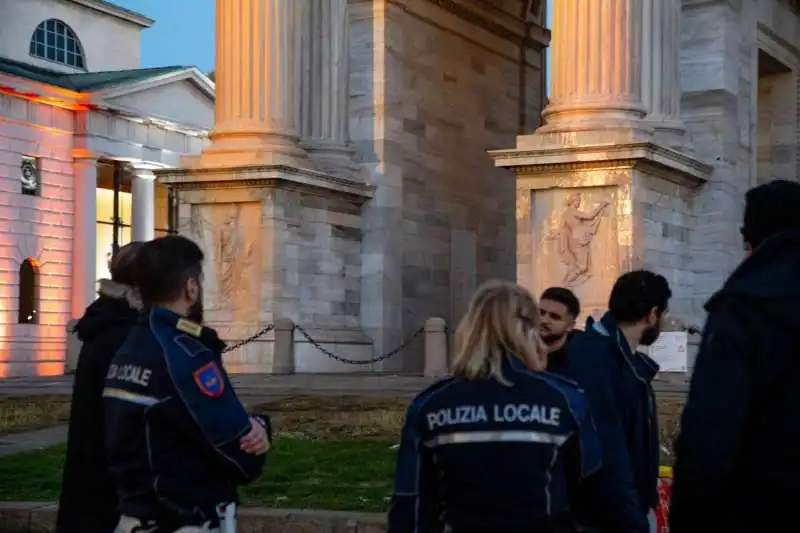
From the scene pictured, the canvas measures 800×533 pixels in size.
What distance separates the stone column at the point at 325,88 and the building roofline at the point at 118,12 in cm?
3036

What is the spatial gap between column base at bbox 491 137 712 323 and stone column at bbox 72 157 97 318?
89.1 ft

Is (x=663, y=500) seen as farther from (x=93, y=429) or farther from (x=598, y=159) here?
(x=598, y=159)

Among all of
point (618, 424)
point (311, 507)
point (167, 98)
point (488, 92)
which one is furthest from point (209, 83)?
point (618, 424)

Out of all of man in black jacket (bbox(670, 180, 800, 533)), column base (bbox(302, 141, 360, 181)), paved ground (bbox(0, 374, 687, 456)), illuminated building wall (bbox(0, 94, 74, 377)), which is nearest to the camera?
man in black jacket (bbox(670, 180, 800, 533))

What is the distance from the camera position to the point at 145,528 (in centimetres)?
575

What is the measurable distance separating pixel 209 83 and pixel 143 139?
210 inches

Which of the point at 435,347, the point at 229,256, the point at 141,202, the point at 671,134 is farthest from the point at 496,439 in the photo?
the point at 141,202

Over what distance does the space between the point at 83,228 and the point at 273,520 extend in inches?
1535

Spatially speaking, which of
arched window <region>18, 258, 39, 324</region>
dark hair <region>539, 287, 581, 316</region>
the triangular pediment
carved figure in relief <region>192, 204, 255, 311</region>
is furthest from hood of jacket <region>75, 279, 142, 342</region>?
the triangular pediment

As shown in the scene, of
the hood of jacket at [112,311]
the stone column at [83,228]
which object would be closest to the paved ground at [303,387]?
the hood of jacket at [112,311]

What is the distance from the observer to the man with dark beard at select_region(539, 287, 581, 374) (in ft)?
27.0

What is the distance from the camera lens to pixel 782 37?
2967 centimetres

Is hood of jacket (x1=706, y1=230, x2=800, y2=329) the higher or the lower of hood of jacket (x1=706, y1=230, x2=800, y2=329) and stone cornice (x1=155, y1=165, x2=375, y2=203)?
the lower

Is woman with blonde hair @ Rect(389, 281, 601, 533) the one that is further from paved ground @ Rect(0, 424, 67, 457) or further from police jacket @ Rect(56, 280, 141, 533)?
paved ground @ Rect(0, 424, 67, 457)
